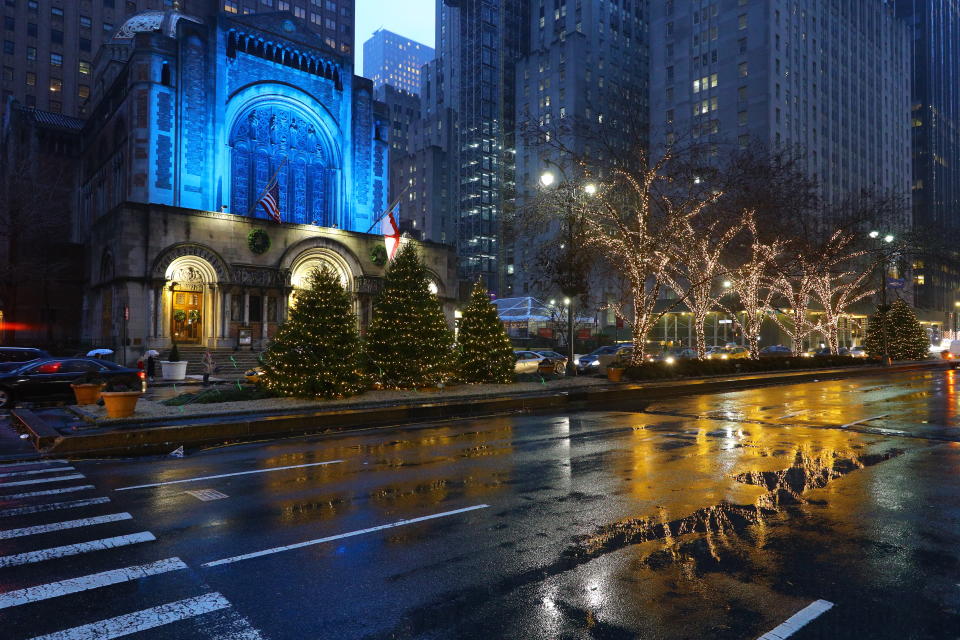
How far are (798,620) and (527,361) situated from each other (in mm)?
27450

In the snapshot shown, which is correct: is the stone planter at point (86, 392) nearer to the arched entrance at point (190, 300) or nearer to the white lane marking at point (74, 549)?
the white lane marking at point (74, 549)

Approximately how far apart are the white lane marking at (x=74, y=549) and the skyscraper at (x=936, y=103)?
521 ft

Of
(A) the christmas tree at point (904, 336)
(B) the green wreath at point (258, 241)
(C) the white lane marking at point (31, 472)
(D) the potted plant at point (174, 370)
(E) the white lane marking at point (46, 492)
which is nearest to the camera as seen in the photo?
(E) the white lane marking at point (46, 492)

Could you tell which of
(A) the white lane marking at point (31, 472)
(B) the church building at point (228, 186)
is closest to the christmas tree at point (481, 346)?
(A) the white lane marking at point (31, 472)

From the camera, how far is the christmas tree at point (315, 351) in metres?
18.2

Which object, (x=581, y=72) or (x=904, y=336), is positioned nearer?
(x=904, y=336)

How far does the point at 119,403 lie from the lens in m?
14.2

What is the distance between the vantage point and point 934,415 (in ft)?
51.7

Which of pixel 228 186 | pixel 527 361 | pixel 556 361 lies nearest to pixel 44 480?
pixel 527 361

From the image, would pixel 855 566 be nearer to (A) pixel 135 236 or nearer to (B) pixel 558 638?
(B) pixel 558 638

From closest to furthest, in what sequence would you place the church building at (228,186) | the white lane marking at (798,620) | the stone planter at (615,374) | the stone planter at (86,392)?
the white lane marking at (798,620) → the stone planter at (86,392) → the stone planter at (615,374) → the church building at (228,186)

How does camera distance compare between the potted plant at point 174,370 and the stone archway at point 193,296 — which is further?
the stone archway at point 193,296

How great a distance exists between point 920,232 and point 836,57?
70.4 m

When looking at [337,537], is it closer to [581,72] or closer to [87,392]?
[87,392]
